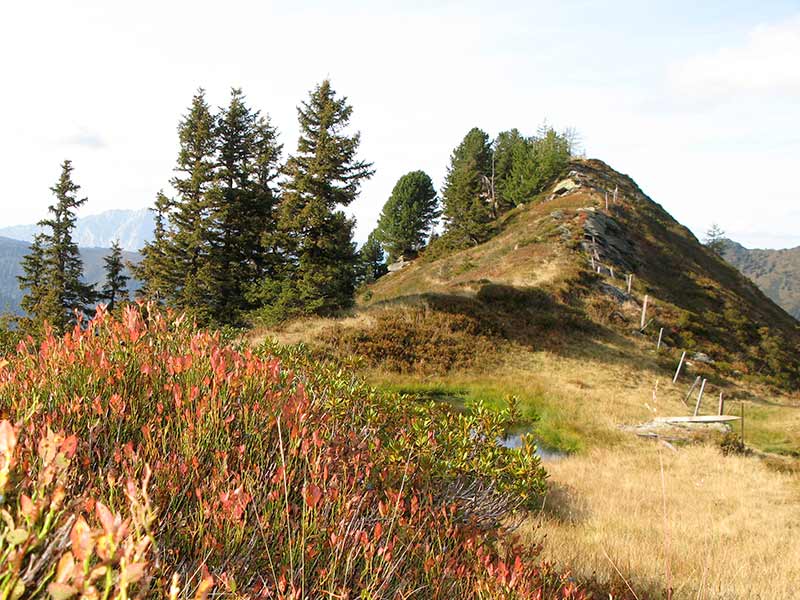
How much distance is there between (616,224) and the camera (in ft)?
140

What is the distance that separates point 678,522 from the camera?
325 inches

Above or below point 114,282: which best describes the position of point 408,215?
above

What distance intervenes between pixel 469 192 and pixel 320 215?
37812 millimetres

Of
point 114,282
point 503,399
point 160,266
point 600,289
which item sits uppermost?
point 600,289

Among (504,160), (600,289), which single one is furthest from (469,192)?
(600,289)

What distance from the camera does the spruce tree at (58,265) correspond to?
32.8 meters

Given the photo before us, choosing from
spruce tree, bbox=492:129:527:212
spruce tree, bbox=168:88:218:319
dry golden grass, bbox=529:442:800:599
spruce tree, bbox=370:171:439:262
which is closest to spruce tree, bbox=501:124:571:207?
spruce tree, bbox=492:129:527:212

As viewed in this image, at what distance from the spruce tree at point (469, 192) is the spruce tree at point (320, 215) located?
105ft

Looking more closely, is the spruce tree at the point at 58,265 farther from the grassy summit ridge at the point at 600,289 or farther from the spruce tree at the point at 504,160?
the spruce tree at the point at 504,160

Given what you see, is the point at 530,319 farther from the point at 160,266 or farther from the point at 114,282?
the point at 114,282

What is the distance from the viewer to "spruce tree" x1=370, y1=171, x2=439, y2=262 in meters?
68.6

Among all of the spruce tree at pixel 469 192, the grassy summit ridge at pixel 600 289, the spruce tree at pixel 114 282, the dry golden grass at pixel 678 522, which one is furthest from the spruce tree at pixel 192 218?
the spruce tree at pixel 469 192

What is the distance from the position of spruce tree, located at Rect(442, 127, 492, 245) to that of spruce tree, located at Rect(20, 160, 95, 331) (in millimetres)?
35942

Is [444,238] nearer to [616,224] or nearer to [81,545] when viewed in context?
[616,224]
